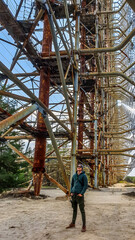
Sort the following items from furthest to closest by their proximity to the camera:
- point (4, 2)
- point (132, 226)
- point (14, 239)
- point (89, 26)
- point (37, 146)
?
point (89, 26) < point (37, 146) < point (4, 2) < point (132, 226) < point (14, 239)

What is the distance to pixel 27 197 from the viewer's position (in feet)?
33.3

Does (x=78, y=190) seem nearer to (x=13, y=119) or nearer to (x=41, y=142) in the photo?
(x=13, y=119)

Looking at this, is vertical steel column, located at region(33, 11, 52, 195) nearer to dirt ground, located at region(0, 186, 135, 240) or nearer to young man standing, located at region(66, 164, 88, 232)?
dirt ground, located at region(0, 186, 135, 240)

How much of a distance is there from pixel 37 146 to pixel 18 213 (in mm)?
4906

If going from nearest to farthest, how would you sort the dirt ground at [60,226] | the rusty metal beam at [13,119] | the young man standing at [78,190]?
the dirt ground at [60,226] < the rusty metal beam at [13,119] < the young man standing at [78,190]

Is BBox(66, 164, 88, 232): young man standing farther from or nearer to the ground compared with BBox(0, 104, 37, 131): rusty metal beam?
nearer to the ground

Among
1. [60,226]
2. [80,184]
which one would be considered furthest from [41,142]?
[60,226]

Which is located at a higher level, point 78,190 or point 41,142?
point 41,142

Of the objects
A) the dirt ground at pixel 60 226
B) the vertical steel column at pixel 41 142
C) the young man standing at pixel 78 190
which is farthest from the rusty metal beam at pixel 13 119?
the vertical steel column at pixel 41 142

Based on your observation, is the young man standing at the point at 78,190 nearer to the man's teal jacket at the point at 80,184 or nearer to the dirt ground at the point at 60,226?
the man's teal jacket at the point at 80,184

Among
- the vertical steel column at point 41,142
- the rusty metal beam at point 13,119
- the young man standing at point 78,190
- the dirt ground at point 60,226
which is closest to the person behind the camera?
the dirt ground at point 60,226

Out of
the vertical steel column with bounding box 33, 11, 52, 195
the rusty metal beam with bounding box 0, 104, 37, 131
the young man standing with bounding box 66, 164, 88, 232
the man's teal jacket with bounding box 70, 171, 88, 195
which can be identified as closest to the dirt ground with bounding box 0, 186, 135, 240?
the young man standing with bounding box 66, 164, 88, 232

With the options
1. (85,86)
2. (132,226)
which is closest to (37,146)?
(132,226)

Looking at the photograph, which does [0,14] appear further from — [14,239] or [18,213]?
[14,239]
